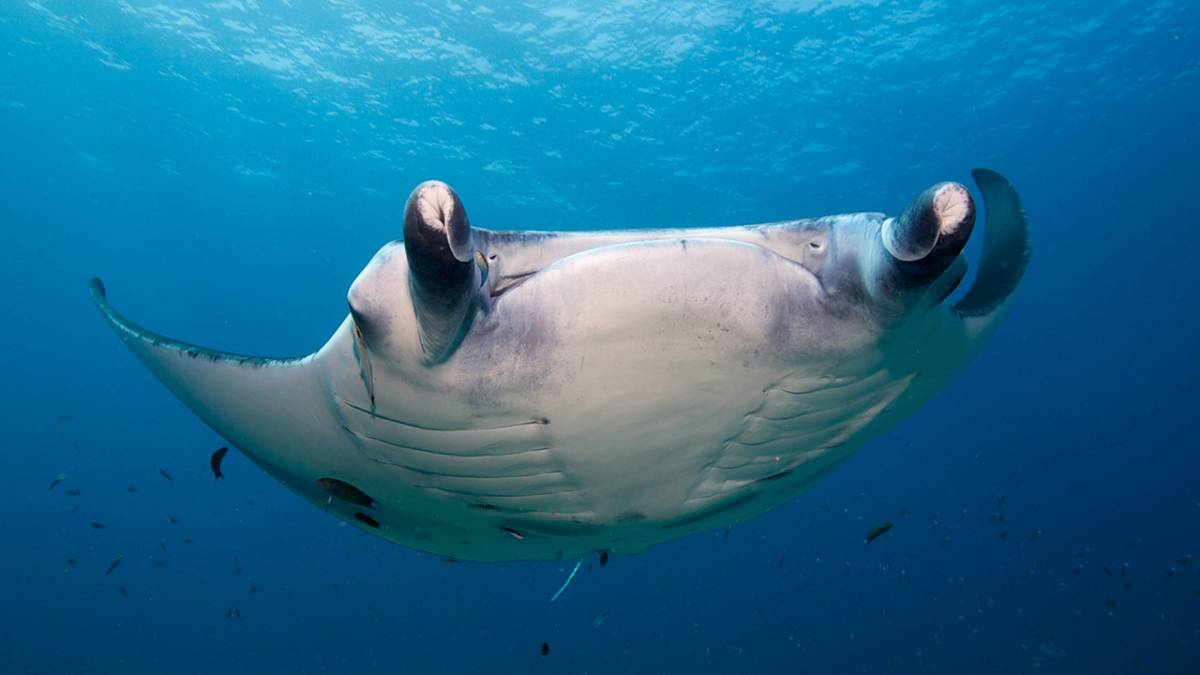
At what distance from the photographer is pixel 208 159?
25.7 meters

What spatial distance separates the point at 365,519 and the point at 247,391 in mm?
1050

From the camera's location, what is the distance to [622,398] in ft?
6.30

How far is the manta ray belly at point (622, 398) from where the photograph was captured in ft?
5.30

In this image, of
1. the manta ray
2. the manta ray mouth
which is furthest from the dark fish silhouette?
the manta ray mouth

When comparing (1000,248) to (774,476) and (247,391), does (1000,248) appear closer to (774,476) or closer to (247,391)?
(774,476)

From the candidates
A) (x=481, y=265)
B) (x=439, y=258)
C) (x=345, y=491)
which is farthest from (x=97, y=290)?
(x=439, y=258)

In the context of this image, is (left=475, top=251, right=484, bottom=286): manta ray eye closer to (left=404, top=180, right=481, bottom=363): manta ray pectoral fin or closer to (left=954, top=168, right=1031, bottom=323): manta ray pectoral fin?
(left=404, top=180, right=481, bottom=363): manta ray pectoral fin

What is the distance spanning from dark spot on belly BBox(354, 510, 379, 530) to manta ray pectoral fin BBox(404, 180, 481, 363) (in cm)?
195

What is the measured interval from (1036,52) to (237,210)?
3274 cm

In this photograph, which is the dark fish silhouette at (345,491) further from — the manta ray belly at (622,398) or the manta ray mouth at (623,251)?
the manta ray mouth at (623,251)

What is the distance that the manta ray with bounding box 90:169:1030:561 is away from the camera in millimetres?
1559

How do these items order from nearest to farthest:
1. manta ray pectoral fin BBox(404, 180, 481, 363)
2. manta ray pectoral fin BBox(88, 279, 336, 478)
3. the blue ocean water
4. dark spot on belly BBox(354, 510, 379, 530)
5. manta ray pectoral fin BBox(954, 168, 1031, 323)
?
1. manta ray pectoral fin BBox(404, 180, 481, 363)
2. manta ray pectoral fin BBox(88, 279, 336, 478)
3. manta ray pectoral fin BBox(954, 168, 1031, 323)
4. dark spot on belly BBox(354, 510, 379, 530)
5. the blue ocean water

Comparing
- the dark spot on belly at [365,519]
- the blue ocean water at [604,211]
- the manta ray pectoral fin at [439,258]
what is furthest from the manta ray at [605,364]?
the blue ocean water at [604,211]

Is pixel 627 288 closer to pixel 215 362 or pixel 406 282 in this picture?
pixel 406 282
